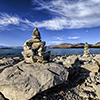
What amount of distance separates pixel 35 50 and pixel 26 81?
4.74 m

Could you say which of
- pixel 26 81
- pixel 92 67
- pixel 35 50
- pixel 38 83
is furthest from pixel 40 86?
pixel 92 67

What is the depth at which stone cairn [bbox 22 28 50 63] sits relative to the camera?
9.76 m

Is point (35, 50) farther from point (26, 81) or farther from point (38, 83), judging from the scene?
point (38, 83)

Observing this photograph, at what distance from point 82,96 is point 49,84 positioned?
3354 mm

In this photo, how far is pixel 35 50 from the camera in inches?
419

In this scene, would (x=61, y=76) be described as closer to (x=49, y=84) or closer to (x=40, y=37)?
(x=49, y=84)

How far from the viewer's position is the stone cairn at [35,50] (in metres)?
9.76

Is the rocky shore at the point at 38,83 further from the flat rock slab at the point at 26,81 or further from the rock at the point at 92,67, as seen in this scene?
the rock at the point at 92,67

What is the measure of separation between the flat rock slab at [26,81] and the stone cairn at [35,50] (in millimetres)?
1622

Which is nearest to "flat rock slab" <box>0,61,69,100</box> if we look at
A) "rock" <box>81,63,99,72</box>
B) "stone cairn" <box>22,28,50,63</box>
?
"stone cairn" <box>22,28,50,63</box>

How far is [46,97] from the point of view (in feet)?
22.2

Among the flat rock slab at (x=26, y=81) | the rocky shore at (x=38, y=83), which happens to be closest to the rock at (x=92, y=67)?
the rocky shore at (x=38, y=83)

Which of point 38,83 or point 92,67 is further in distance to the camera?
point 92,67

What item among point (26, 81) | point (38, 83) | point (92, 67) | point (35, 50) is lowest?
point (92, 67)
